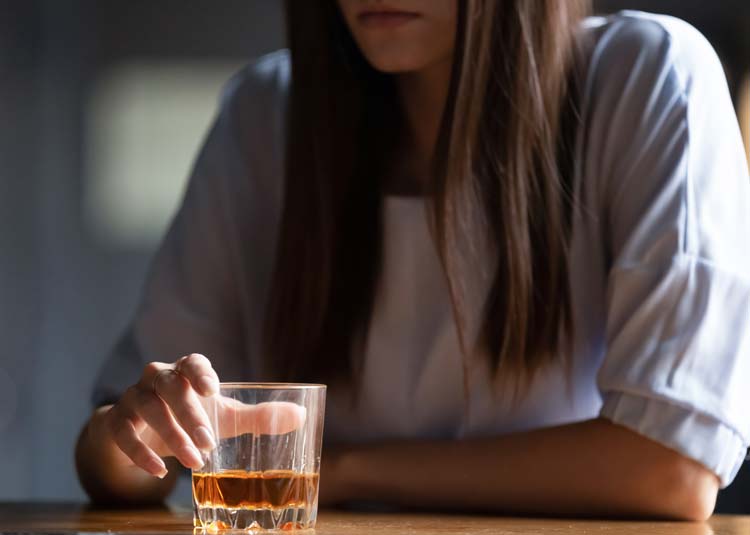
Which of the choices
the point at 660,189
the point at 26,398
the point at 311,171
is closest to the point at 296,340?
the point at 311,171

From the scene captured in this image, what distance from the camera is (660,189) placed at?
1.20 metres

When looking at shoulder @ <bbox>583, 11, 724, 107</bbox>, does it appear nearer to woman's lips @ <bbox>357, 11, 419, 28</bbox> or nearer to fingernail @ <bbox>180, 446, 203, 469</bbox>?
woman's lips @ <bbox>357, 11, 419, 28</bbox>

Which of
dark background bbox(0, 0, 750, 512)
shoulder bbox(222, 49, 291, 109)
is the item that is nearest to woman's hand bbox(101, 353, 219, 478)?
shoulder bbox(222, 49, 291, 109)

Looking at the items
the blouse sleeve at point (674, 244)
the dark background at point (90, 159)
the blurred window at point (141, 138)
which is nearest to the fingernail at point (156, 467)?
the blouse sleeve at point (674, 244)

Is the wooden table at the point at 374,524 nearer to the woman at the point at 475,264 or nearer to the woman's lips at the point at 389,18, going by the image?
the woman at the point at 475,264

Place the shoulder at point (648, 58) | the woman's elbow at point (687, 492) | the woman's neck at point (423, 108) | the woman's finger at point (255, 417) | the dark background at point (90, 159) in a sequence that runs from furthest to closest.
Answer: the dark background at point (90, 159), the woman's neck at point (423, 108), the shoulder at point (648, 58), the woman's elbow at point (687, 492), the woman's finger at point (255, 417)

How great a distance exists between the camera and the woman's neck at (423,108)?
147 centimetres

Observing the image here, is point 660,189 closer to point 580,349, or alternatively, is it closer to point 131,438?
point 580,349

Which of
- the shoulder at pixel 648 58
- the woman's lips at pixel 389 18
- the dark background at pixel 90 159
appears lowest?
the dark background at pixel 90 159

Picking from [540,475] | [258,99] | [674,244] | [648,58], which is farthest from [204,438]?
[258,99]

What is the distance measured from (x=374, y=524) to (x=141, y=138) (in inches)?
144

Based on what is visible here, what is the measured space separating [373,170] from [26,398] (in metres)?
2.99

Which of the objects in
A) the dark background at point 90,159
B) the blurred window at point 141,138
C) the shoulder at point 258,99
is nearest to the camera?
the shoulder at point 258,99

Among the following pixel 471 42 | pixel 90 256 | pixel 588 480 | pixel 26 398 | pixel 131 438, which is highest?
pixel 471 42
